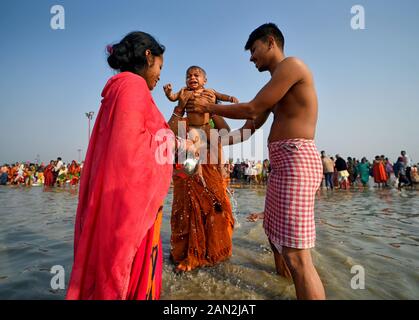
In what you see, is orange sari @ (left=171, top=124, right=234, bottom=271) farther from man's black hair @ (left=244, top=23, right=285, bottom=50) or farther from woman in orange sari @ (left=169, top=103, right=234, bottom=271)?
man's black hair @ (left=244, top=23, right=285, bottom=50)

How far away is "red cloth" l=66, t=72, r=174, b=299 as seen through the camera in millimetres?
1316

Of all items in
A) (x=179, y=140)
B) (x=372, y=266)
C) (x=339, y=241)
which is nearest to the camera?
(x=179, y=140)

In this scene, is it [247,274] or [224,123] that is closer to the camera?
[247,274]

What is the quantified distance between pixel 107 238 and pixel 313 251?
2.96 m

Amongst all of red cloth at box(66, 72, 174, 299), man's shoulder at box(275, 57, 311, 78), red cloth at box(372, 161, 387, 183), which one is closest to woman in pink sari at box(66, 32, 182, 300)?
red cloth at box(66, 72, 174, 299)

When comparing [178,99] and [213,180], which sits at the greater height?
[178,99]

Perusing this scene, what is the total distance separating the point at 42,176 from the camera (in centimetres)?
2072

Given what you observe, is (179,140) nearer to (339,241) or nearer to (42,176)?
(339,241)

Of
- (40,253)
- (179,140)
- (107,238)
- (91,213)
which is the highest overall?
(179,140)

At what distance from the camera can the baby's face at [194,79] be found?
3.38 meters

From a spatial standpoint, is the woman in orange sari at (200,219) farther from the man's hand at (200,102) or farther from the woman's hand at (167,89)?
the man's hand at (200,102)

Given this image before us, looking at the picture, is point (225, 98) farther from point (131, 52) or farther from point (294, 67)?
point (131, 52)

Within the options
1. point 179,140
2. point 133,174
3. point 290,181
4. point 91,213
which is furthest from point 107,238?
point 290,181
